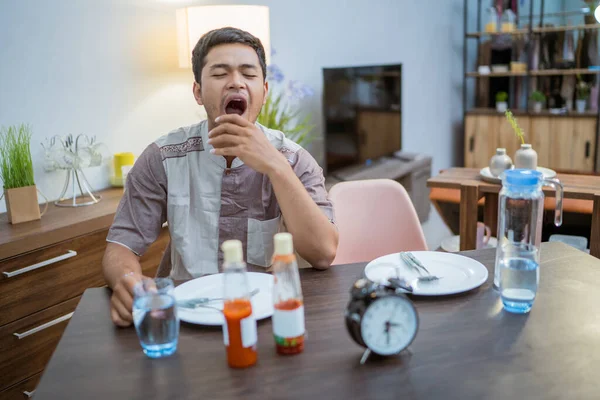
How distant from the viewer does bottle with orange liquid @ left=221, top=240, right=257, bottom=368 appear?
0.91 m

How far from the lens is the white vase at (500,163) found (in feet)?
8.71

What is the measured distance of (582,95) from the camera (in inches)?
197

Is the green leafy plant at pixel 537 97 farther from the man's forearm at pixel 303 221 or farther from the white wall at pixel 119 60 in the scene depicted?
the man's forearm at pixel 303 221

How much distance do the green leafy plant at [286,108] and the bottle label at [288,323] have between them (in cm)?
207

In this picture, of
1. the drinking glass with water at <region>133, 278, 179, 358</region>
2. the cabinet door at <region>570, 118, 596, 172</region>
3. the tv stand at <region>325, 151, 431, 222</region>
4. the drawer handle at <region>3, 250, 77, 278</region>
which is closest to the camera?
the drinking glass with water at <region>133, 278, 179, 358</region>

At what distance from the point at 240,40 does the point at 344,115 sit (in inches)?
85.2

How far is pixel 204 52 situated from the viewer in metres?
1.59

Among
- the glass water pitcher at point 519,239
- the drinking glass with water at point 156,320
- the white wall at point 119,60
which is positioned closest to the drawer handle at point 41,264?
the white wall at point 119,60

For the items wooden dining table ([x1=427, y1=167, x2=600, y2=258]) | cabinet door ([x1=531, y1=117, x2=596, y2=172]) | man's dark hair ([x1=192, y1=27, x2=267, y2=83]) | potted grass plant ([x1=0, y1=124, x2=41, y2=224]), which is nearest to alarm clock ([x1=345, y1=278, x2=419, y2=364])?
man's dark hair ([x1=192, y1=27, x2=267, y2=83])

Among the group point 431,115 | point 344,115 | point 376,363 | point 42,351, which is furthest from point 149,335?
point 431,115

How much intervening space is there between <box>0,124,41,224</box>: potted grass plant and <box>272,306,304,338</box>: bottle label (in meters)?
1.45

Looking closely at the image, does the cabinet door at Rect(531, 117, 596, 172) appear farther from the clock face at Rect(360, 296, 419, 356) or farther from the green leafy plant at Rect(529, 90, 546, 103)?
the clock face at Rect(360, 296, 419, 356)

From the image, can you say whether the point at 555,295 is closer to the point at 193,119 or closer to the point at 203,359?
the point at 203,359

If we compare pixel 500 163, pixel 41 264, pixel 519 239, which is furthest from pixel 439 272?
pixel 500 163
